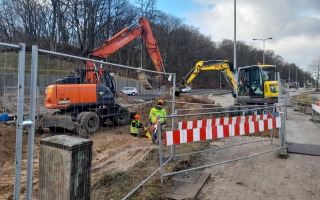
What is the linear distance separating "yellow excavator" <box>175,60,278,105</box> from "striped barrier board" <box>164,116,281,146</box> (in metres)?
9.01

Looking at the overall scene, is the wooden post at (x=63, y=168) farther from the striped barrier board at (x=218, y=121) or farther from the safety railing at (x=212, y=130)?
the striped barrier board at (x=218, y=121)

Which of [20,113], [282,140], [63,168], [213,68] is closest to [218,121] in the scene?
[282,140]

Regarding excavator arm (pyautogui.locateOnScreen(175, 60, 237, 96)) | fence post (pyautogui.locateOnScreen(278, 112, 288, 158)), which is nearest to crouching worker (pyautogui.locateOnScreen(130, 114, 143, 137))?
fence post (pyautogui.locateOnScreen(278, 112, 288, 158))

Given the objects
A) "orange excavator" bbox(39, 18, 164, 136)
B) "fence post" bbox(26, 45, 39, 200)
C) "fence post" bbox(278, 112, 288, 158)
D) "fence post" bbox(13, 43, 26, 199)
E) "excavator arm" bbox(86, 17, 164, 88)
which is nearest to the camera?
"fence post" bbox(13, 43, 26, 199)

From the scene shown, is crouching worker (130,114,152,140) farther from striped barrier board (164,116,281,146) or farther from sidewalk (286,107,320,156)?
sidewalk (286,107,320,156)

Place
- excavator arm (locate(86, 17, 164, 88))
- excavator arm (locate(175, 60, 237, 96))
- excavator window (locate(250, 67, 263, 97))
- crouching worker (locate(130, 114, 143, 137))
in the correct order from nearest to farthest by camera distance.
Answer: crouching worker (locate(130, 114, 143, 137)), excavator arm (locate(86, 17, 164, 88)), excavator window (locate(250, 67, 263, 97)), excavator arm (locate(175, 60, 237, 96))

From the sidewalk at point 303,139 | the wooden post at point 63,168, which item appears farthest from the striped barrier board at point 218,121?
the wooden post at point 63,168

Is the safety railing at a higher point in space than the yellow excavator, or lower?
lower

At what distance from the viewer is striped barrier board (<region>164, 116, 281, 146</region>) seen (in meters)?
5.98

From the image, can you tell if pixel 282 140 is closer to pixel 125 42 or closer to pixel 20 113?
pixel 20 113

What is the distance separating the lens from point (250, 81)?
17531 mm

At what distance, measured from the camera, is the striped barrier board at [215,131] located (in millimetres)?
5984

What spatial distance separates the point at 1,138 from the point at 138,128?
4707 millimetres

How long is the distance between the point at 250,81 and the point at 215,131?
11.7 meters
